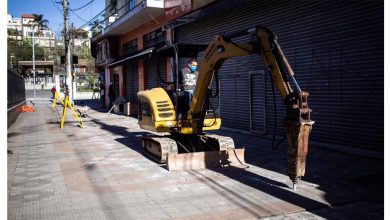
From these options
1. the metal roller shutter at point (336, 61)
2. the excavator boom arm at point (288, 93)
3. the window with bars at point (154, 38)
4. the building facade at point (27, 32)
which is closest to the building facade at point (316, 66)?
the metal roller shutter at point (336, 61)

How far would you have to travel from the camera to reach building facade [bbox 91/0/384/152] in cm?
866

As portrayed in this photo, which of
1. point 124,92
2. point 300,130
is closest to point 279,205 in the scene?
point 300,130

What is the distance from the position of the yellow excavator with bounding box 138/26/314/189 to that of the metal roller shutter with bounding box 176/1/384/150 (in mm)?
2842

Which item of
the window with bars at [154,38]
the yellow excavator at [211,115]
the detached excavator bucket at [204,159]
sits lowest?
the detached excavator bucket at [204,159]

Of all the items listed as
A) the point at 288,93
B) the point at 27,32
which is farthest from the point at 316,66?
the point at 27,32

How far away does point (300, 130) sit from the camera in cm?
592

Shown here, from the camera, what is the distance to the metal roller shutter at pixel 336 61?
28.1ft

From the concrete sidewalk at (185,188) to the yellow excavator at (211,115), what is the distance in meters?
0.37

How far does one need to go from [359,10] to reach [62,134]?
A: 11130 mm

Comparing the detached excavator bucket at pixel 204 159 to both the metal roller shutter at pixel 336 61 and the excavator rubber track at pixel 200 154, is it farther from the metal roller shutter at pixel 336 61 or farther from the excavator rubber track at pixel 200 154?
the metal roller shutter at pixel 336 61

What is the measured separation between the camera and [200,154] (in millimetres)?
8133

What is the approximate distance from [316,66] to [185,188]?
219 inches

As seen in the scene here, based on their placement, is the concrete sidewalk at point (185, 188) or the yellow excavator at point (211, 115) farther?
the yellow excavator at point (211, 115)

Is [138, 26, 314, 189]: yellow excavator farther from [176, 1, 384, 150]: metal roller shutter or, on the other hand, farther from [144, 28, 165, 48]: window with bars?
[144, 28, 165, 48]: window with bars
